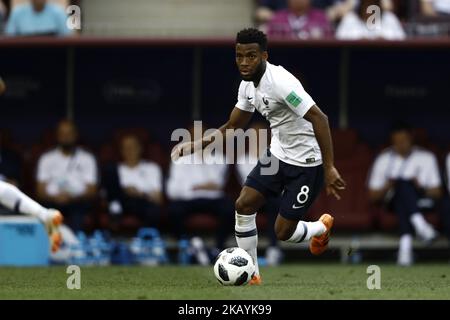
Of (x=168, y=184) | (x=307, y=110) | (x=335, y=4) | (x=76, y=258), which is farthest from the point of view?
(x=335, y=4)

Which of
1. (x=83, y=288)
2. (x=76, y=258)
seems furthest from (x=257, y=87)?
(x=76, y=258)

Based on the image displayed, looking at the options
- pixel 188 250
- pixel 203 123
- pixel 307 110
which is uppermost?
pixel 307 110

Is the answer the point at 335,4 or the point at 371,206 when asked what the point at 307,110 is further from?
the point at 335,4

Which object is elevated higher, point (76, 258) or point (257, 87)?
point (257, 87)

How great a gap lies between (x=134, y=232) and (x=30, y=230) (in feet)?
4.50

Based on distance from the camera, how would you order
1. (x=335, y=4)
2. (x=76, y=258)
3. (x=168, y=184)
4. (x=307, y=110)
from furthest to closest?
(x=335, y=4)
(x=168, y=184)
(x=76, y=258)
(x=307, y=110)

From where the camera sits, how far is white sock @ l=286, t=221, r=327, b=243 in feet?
30.8

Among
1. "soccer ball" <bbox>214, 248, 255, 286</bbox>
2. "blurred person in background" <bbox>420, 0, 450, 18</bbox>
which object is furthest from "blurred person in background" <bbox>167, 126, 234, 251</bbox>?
"soccer ball" <bbox>214, 248, 255, 286</bbox>

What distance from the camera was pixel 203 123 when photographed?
16.1 metres

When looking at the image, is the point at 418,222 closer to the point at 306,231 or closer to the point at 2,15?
the point at 306,231

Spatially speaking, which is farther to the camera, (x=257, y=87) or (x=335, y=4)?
(x=335, y=4)

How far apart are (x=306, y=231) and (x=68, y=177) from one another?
574cm

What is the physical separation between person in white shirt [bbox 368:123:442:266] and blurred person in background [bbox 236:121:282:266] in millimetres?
1401

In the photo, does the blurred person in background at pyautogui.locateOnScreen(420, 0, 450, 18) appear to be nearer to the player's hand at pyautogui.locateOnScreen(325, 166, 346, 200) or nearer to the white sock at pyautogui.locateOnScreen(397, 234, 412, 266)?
the white sock at pyautogui.locateOnScreen(397, 234, 412, 266)
